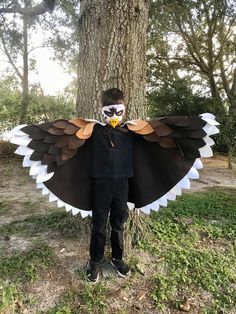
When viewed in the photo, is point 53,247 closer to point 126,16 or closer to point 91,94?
point 91,94

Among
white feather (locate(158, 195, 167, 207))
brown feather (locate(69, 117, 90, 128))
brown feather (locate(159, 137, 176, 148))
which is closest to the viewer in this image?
brown feather (locate(69, 117, 90, 128))

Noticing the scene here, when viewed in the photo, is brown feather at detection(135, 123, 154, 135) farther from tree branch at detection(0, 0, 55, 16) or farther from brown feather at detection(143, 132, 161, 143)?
tree branch at detection(0, 0, 55, 16)

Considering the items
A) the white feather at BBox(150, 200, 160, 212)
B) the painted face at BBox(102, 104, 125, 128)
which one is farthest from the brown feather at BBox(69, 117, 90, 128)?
the white feather at BBox(150, 200, 160, 212)

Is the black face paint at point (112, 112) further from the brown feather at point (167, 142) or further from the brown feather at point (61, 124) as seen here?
the brown feather at point (167, 142)

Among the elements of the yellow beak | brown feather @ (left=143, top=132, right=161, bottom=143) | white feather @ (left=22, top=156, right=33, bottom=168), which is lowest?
white feather @ (left=22, top=156, right=33, bottom=168)

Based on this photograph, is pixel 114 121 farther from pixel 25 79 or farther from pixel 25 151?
pixel 25 79

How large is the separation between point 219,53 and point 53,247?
11836 millimetres

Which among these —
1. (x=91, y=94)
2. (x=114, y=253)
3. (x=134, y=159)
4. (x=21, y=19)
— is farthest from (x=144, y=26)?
(x=21, y=19)

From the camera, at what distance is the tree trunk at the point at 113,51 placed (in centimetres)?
323

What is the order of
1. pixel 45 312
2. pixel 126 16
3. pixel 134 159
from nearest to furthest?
1. pixel 45 312
2. pixel 134 159
3. pixel 126 16

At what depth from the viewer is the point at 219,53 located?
12930 millimetres

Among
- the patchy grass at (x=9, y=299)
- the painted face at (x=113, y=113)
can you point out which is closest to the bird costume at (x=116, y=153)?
the painted face at (x=113, y=113)

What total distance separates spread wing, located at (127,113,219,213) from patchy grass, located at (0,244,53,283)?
42.9 inches

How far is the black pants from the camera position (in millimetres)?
2752
